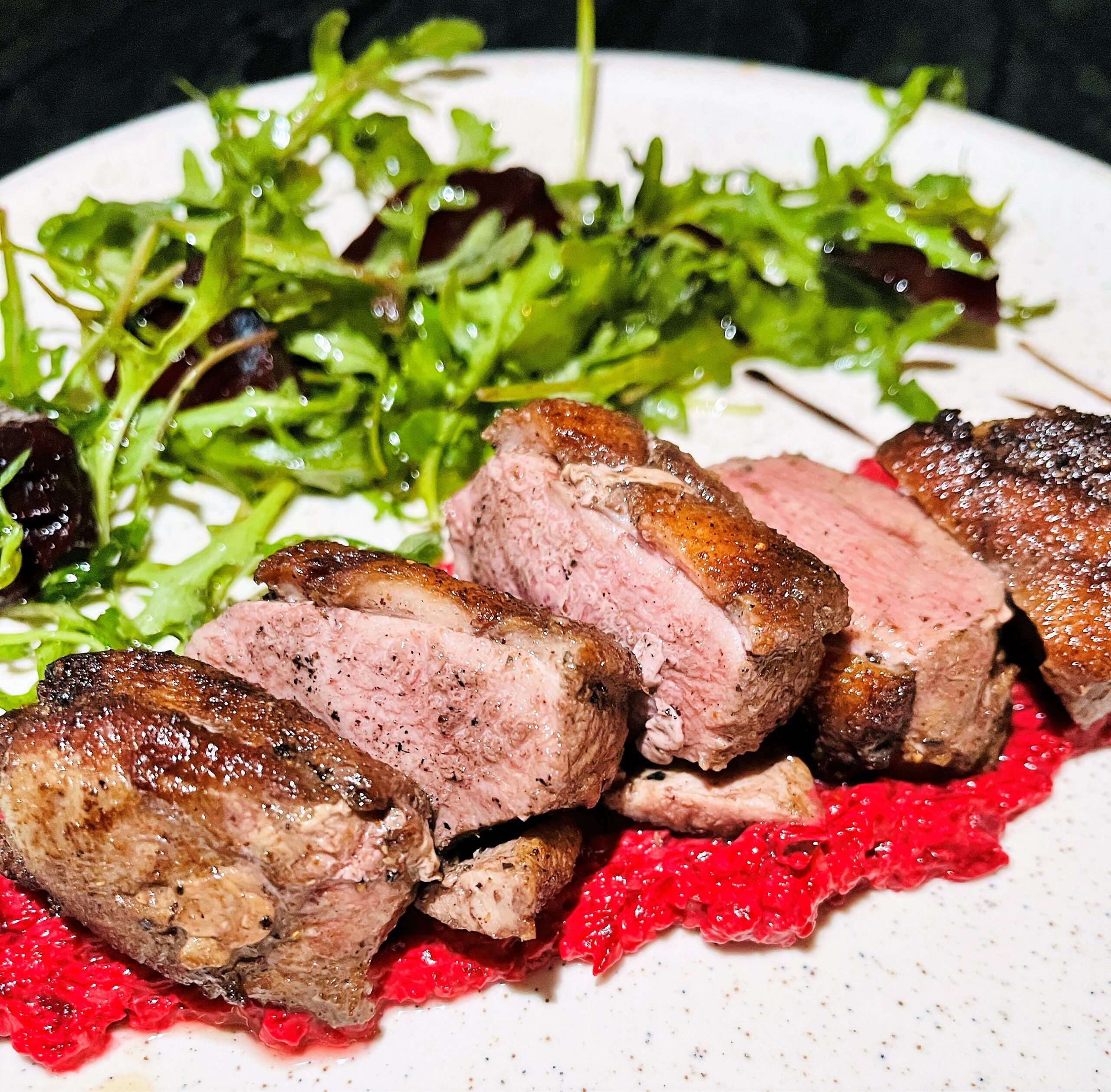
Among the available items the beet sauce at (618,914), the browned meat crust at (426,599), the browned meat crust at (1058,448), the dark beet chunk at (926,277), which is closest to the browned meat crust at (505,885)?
the beet sauce at (618,914)

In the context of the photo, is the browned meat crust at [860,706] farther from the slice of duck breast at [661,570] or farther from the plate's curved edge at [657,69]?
the plate's curved edge at [657,69]

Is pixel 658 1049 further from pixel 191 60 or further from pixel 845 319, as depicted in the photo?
pixel 191 60

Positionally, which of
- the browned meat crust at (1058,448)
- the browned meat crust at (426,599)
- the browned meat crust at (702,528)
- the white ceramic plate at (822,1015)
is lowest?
the white ceramic plate at (822,1015)

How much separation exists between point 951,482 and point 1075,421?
17.1 inches

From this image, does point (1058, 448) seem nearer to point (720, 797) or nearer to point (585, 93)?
point (720, 797)

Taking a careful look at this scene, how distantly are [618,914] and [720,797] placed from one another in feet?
1.40

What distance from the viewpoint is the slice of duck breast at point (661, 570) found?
256 centimetres

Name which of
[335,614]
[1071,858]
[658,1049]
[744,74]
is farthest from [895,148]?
[658,1049]

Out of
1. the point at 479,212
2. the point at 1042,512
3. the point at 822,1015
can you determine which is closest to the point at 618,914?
the point at 822,1015

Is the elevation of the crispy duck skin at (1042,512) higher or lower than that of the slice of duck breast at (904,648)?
higher

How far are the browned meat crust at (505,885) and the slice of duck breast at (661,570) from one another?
44 centimetres

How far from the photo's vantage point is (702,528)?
8.70 ft

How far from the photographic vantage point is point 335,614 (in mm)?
2643

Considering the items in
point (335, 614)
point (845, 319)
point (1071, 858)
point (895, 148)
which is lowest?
point (1071, 858)
